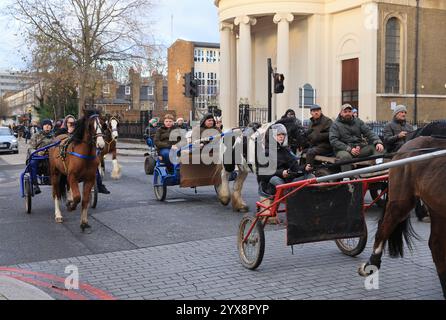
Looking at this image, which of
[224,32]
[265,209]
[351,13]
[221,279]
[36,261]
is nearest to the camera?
[221,279]

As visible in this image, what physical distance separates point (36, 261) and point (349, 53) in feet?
126

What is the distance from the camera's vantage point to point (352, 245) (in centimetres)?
707

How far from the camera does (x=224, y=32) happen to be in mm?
49719

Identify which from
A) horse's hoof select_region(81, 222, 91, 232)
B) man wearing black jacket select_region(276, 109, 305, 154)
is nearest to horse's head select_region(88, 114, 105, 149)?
horse's hoof select_region(81, 222, 91, 232)

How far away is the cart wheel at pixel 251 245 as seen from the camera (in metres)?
6.42

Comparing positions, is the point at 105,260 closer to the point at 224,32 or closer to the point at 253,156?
the point at 253,156

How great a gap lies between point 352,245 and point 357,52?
120 feet

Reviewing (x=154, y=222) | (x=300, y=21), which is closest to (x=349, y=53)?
(x=300, y=21)

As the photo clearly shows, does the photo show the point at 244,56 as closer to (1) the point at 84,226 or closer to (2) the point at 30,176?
(2) the point at 30,176

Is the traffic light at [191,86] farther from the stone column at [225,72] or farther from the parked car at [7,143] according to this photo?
the stone column at [225,72]

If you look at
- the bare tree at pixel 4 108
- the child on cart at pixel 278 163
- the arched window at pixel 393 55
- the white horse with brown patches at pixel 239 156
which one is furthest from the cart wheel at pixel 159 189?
the bare tree at pixel 4 108

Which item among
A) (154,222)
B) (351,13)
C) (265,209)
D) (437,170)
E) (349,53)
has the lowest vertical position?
(154,222)

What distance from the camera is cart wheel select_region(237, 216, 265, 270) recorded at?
253 inches
